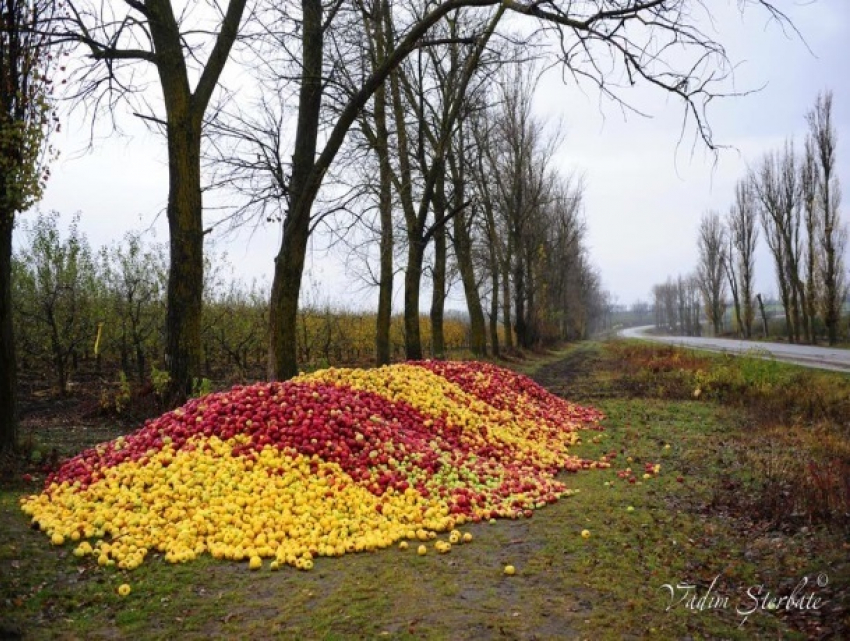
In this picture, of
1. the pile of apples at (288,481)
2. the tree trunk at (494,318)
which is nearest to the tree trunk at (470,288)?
the tree trunk at (494,318)

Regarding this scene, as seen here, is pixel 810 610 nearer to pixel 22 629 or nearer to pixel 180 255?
pixel 22 629

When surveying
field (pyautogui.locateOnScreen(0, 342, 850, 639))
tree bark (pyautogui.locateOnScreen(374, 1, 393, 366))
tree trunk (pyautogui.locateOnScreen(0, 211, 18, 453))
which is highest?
tree bark (pyautogui.locateOnScreen(374, 1, 393, 366))

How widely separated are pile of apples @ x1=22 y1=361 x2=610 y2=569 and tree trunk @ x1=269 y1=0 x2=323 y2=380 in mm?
2053

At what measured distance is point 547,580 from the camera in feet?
12.9

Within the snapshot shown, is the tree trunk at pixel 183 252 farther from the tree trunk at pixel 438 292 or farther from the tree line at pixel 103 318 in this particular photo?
the tree trunk at pixel 438 292

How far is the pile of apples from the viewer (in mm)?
4492

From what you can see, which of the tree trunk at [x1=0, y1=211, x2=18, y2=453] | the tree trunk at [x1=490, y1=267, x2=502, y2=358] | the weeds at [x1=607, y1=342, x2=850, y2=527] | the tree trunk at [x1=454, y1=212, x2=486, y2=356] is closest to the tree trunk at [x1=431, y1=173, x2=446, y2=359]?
the tree trunk at [x1=454, y1=212, x2=486, y2=356]

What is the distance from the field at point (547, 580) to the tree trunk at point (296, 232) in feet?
Result: 13.6

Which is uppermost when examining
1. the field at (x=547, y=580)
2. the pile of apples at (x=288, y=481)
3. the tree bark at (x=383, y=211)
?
the tree bark at (x=383, y=211)

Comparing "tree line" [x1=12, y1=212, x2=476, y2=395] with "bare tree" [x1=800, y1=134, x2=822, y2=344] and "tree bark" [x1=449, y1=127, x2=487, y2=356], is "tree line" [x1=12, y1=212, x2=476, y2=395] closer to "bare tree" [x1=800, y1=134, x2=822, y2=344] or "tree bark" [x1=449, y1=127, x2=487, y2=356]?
"tree bark" [x1=449, y1=127, x2=487, y2=356]

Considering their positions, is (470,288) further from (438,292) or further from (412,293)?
(412,293)

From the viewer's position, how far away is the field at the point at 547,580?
3.32 meters

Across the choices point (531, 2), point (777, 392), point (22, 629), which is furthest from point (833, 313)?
point (22, 629)

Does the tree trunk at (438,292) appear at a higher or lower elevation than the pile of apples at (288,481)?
higher
